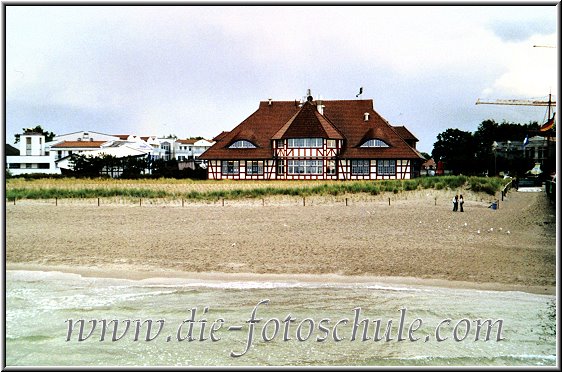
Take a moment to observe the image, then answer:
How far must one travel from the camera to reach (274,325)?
784 cm

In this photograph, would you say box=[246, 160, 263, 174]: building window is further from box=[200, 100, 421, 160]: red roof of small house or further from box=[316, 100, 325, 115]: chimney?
box=[316, 100, 325, 115]: chimney

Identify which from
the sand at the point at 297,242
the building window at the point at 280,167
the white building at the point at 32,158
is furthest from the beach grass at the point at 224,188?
the building window at the point at 280,167

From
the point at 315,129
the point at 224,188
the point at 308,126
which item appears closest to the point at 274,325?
the point at 224,188

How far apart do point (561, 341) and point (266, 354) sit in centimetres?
394

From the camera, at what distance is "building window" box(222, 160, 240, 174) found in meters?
33.3

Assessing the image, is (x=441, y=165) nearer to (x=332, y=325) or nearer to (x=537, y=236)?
(x=537, y=236)

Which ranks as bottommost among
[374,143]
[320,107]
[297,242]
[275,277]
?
[275,277]

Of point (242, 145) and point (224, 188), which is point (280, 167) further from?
point (224, 188)

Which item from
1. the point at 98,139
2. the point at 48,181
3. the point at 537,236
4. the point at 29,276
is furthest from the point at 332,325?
the point at 98,139

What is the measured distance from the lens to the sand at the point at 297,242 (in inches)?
418

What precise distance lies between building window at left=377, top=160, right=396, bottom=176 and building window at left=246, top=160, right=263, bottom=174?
7.42 meters

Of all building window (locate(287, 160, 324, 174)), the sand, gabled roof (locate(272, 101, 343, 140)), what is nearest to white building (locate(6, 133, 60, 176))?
the sand

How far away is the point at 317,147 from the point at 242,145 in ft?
16.5

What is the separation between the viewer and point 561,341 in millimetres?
6969
